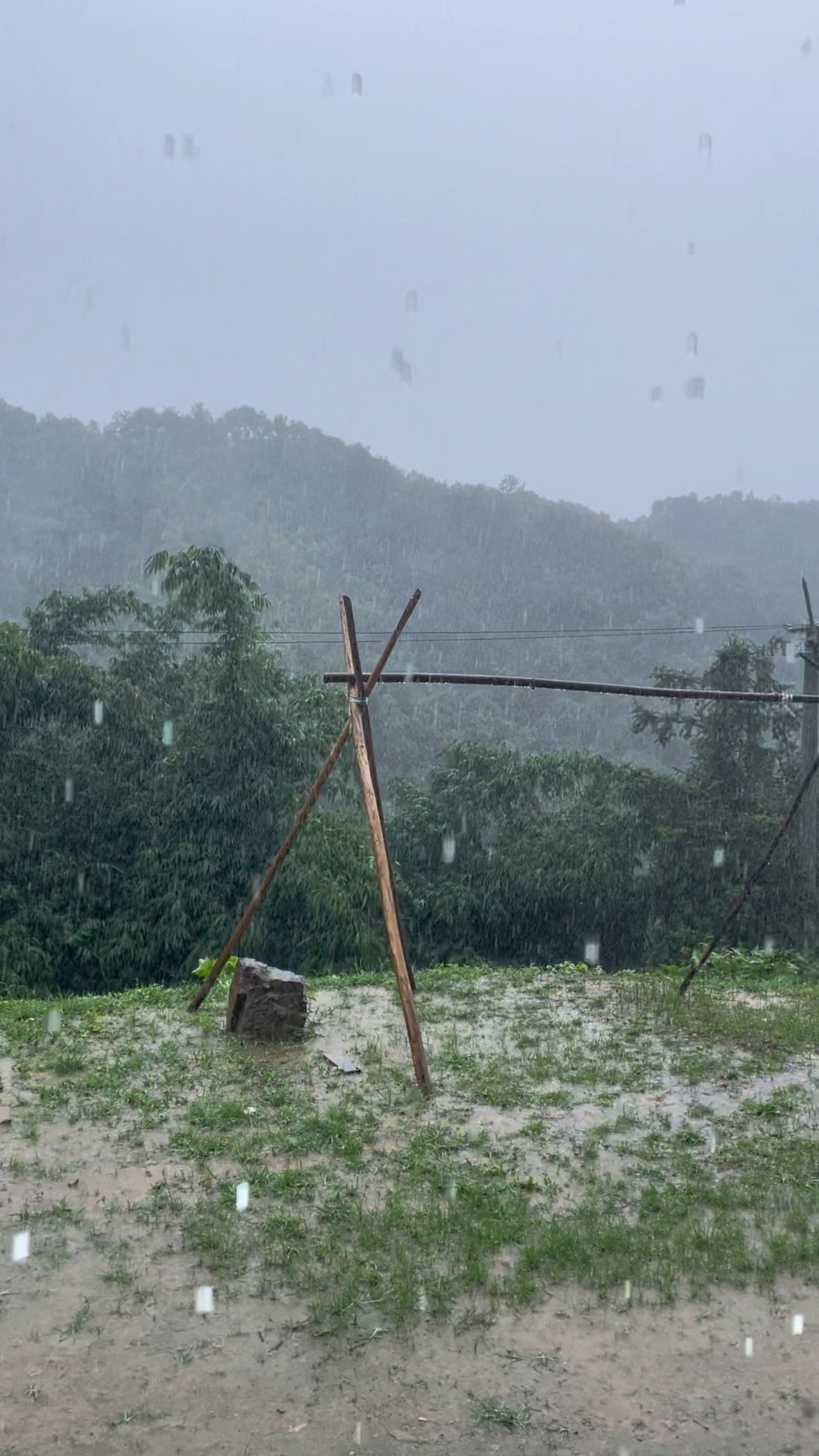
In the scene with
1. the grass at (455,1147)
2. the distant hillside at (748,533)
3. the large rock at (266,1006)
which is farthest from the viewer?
the distant hillside at (748,533)

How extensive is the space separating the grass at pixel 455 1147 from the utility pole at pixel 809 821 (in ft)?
23.3

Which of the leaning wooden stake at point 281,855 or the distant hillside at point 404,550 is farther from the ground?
the distant hillside at point 404,550

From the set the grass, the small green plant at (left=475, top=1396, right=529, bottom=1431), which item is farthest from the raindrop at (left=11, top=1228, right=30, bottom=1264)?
the small green plant at (left=475, top=1396, right=529, bottom=1431)

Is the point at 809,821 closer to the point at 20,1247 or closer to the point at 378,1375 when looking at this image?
the point at 20,1247

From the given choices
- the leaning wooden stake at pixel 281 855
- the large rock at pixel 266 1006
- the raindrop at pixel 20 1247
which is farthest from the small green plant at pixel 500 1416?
the leaning wooden stake at pixel 281 855

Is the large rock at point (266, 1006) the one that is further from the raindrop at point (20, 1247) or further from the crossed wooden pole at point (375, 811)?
the raindrop at point (20, 1247)

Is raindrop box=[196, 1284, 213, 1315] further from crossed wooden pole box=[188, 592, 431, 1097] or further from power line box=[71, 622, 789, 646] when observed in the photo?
power line box=[71, 622, 789, 646]

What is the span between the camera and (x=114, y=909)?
15875 mm

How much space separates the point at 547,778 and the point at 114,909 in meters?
7.38

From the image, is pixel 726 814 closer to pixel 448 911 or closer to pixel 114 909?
pixel 448 911

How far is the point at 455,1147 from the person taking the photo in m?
5.66

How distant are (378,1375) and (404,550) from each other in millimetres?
49151

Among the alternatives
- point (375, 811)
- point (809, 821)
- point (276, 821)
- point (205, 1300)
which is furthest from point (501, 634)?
point (205, 1300)

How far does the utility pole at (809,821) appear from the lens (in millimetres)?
15477
